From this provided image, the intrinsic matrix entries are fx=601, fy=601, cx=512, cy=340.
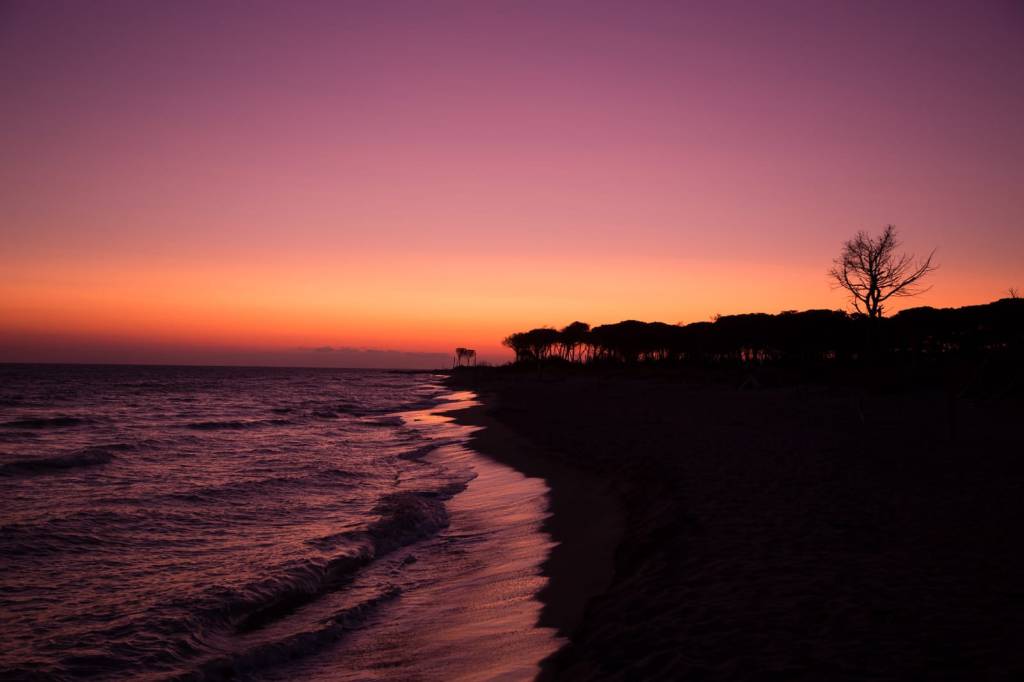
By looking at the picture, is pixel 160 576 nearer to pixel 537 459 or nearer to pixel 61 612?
pixel 61 612

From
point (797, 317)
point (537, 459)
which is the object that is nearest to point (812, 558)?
point (537, 459)

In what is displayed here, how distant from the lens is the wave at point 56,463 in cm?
1720

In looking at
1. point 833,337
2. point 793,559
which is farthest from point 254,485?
point 833,337

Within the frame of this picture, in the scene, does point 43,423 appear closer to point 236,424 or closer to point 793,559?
point 236,424

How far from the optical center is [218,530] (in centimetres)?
1139

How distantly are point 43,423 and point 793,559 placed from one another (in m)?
36.5

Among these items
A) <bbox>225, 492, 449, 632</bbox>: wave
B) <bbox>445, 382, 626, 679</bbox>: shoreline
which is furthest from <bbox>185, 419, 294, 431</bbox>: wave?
<bbox>225, 492, 449, 632</bbox>: wave

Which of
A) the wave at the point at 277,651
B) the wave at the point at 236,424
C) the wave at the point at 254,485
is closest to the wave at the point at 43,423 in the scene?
the wave at the point at 236,424

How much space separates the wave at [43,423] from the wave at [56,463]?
13.4m

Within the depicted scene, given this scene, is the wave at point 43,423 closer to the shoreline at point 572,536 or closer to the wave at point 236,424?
the wave at point 236,424

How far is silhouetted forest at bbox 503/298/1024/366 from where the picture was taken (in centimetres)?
4646

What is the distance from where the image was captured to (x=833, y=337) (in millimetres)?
63156

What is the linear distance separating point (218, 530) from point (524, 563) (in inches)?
247

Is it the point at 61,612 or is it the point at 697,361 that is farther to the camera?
the point at 697,361
